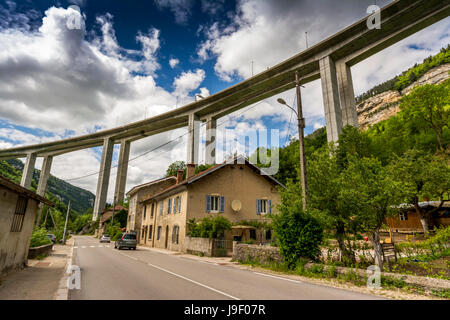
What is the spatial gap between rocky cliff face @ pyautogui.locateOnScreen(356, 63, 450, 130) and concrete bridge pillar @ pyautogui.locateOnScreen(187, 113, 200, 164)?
79.1 meters

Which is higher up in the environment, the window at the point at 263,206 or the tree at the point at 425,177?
the tree at the point at 425,177

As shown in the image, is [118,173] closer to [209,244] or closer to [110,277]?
[209,244]

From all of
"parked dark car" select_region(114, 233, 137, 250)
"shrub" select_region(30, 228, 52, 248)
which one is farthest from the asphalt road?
"parked dark car" select_region(114, 233, 137, 250)

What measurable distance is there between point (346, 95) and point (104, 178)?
59.1 meters

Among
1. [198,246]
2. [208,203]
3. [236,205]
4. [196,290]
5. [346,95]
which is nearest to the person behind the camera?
[196,290]

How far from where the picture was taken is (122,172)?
2724 inches

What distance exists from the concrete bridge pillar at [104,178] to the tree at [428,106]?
6348 cm

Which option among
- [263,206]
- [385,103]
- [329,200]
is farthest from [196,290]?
[385,103]

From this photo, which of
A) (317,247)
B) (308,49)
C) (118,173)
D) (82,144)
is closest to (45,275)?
(317,247)

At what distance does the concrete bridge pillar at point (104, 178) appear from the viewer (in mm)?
66125

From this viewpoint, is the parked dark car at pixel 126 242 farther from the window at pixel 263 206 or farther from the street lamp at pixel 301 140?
the street lamp at pixel 301 140

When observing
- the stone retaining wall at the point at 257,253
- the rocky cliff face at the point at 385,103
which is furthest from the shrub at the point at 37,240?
the rocky cliff face at the point at 385,103

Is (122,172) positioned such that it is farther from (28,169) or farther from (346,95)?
(346,95)

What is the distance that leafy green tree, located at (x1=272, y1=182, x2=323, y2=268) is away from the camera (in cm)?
1109
